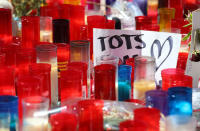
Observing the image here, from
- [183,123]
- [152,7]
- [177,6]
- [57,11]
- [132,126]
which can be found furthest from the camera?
[152,7]

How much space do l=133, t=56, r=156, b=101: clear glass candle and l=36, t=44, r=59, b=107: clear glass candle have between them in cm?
28

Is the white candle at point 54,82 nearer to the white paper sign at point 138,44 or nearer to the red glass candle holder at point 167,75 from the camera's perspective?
Result: the white paper sign at point 138,44

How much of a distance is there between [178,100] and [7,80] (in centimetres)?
56

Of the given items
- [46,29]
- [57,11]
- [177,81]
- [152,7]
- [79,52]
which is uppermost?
[152,7]

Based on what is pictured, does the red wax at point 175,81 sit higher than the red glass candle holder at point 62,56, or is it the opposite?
the red glass candle holder at point 62,56

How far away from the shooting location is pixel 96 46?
1.58 m

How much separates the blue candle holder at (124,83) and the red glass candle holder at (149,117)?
0.31 metres

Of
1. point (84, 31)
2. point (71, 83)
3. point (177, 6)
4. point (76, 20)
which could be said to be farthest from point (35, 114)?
point (177, 6)

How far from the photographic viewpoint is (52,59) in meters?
1.36

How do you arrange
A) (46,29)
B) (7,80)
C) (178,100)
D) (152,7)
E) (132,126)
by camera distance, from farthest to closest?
(152,7), (46,29), (7,80), (178,100), (132,126)

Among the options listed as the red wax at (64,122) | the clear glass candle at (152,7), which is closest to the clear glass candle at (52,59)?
the red wax at (64,122)

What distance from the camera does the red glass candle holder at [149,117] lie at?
3.22 feet

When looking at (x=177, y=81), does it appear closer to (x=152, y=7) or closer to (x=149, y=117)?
(x=149, y=117)

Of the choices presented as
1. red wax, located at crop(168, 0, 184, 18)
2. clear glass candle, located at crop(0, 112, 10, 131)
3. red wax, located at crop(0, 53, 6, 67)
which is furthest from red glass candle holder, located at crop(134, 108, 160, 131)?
red wax, located at crop(168, 0, 184, 18)
